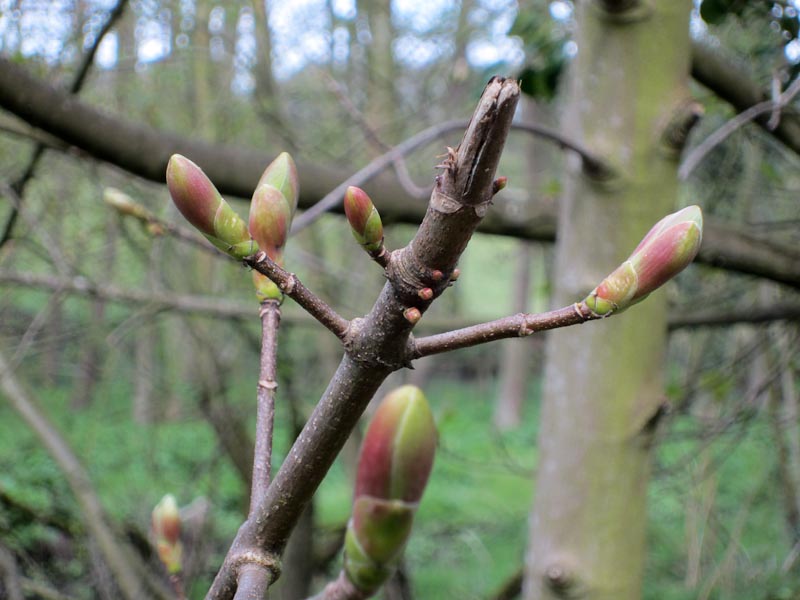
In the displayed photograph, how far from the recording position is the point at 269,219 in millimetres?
440

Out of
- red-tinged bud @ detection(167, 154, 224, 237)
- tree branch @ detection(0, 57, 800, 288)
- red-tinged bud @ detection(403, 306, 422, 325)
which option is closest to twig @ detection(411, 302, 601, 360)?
red-tinged bud @ detection(403, 306, 422, 325)

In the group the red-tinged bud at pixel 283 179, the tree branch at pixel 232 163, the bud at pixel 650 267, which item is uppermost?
the tree branch at pixel 232 163

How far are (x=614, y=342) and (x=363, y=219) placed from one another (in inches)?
36.1

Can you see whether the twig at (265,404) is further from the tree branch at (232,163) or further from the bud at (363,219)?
the tree branch at (232,163)

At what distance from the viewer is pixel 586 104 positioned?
1.24 meters

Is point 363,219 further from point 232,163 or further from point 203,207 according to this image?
point 232,163

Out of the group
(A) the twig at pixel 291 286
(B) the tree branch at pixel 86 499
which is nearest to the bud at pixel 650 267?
(A) the twig at pixel 291 286

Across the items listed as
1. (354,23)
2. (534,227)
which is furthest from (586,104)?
(354,23)

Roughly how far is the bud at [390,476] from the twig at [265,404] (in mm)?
75

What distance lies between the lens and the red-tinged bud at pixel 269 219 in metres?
0.44

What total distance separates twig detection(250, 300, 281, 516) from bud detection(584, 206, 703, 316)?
201 millimetres

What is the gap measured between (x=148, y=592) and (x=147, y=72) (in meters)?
2.14

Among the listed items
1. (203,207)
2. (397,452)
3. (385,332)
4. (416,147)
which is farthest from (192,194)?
(416,147)

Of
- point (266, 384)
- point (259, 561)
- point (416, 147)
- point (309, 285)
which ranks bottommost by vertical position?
point (259, 561)
